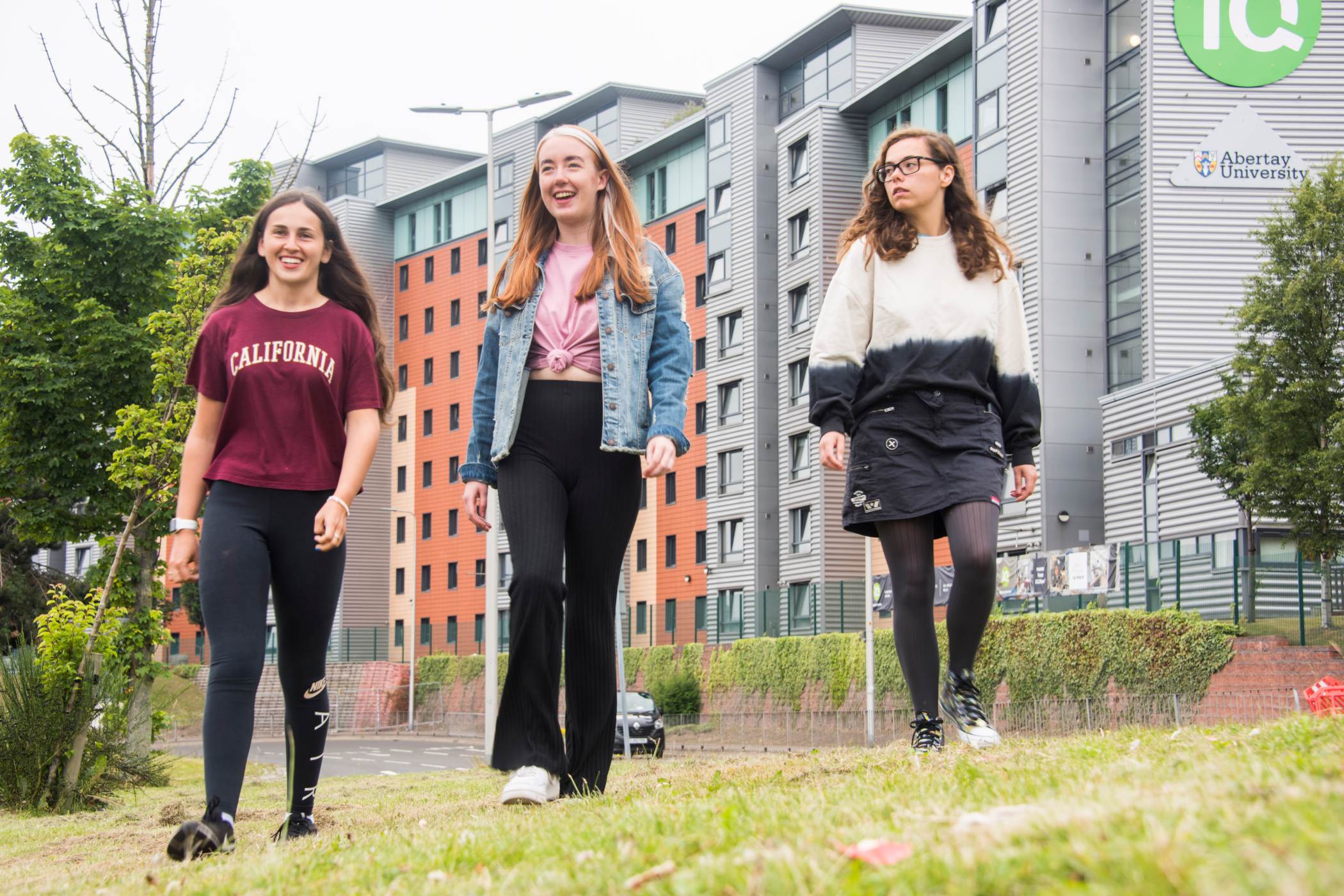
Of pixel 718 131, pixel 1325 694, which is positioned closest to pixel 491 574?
pixel 1325 694

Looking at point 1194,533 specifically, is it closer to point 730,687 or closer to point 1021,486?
point 730,687

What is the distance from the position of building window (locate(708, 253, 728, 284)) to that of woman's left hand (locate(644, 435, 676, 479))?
54.5 meters

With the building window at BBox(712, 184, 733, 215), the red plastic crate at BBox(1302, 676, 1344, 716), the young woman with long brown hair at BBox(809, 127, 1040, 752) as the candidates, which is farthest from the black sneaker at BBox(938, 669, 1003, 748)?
the building window at BBox(712, 184, 733, 215)

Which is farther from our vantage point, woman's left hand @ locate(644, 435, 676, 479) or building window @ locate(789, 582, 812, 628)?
building window @ locate(789, 582, 812, 628)

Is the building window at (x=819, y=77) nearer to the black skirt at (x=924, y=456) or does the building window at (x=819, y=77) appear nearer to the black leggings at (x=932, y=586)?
the black skirt at (x=924, y=456)

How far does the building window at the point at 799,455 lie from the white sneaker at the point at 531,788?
4929 cm

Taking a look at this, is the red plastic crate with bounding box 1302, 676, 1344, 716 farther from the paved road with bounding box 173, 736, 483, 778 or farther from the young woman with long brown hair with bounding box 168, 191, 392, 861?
the young woman with long brown hair with bounding box 168, 191, 392, 861

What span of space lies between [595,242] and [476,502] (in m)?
1.01

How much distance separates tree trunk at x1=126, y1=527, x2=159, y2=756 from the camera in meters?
12.9

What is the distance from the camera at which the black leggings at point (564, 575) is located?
4820 mm

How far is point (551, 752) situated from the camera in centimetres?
487

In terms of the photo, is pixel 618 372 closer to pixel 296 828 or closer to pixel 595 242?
pixel 595 242

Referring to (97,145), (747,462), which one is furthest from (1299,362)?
(747,462)

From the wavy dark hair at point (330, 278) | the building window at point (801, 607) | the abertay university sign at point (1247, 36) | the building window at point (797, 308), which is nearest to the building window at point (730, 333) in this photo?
the building window at point (797, 308)
